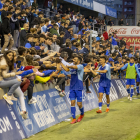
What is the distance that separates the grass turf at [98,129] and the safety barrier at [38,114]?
25 cm

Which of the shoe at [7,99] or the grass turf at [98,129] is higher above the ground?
the shoe at [7,99]

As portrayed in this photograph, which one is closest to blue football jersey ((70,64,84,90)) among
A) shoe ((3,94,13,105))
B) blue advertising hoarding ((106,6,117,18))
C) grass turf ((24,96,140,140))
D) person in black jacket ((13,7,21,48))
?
grass turf ((24,96,140,140))

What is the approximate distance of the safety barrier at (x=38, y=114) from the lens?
7.23 metres

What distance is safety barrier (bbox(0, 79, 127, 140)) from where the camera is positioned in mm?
7230

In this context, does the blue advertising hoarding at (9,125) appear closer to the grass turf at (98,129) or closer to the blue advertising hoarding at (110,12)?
the grass turf at (98,129)

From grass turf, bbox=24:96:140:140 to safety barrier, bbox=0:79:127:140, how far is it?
251mm

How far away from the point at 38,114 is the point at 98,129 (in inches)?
71.6

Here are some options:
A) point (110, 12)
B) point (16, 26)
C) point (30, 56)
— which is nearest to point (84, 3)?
point (110, 12)

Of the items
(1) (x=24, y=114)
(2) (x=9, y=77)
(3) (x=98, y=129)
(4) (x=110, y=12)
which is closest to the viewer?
(2) (x=9, y=77)

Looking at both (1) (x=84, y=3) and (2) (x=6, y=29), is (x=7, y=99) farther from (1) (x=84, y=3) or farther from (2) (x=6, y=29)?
(1) (x=84, y=3)

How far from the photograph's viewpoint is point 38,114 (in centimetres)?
881

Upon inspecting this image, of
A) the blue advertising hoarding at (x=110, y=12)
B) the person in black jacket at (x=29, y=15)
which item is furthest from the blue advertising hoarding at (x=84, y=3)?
the person in black jacket at (x=29, y=15)

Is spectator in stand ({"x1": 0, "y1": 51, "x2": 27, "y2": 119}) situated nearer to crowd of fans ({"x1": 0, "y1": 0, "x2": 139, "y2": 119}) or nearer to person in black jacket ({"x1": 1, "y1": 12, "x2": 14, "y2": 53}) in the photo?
crowd of fans ({"x1": 0, "y1": 0, "x2": 139, "y2": 119})

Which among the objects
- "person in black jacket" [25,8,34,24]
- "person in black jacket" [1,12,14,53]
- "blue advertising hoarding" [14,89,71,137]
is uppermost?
"person in black jacket" [25,8,34,24]
